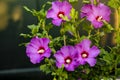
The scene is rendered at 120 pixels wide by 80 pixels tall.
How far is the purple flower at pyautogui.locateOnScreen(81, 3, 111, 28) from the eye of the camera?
153cm

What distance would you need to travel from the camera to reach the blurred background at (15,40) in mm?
3182

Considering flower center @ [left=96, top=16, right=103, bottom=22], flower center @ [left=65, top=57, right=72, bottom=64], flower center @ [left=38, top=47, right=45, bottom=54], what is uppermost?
flower center @ [left=96, top=16, right=103, bottom=22]

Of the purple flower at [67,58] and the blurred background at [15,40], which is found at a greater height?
the purple flower at [67,58]

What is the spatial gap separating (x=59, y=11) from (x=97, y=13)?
0.16m

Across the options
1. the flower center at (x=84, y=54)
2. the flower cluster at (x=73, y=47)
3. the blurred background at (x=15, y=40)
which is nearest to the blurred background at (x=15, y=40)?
the blurred background at (x=15, y=40)

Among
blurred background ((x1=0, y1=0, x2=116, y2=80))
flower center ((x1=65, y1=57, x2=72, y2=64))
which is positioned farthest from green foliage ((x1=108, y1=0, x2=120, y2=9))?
blurred background ((x1=0, y1=0, x2=116, y2=80))

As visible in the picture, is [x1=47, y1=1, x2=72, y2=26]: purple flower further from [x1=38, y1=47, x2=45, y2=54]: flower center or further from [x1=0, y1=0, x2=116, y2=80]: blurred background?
[x1=0, y1=0, x2=116, y2=80]: blurred background

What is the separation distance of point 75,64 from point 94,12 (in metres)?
0.24

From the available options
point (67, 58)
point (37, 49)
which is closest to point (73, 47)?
point (67, 58)

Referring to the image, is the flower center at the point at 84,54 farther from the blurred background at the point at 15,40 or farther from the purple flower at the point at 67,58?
the blurred background at the point at 15,40

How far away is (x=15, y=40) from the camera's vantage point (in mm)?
3238

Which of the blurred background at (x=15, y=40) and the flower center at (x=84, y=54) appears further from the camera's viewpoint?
the blurred background at (x=15, y=40)

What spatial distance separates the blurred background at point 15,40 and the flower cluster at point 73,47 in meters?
1.58

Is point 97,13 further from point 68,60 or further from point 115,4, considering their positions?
point 68,60
